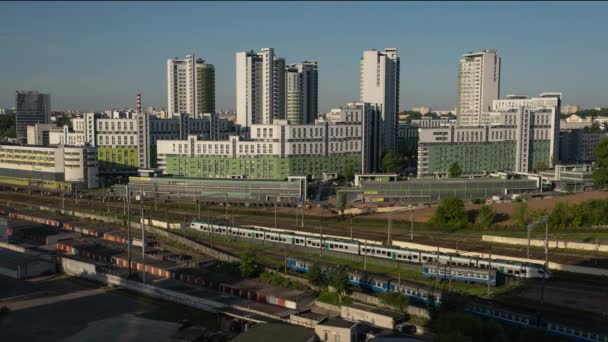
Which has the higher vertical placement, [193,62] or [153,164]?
[193,62]

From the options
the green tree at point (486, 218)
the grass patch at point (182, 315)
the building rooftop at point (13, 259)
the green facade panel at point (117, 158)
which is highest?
the green facade panel at point (117, 158)

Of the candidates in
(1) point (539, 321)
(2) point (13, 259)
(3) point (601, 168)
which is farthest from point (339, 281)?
(3) point (601, 168)

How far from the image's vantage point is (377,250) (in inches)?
1225

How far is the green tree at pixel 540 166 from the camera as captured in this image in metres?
65.8

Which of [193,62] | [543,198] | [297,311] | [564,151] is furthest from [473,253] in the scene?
[193,62]

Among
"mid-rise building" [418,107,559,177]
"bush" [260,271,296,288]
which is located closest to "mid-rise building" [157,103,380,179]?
"mid-rise building" [418,107,559,177]

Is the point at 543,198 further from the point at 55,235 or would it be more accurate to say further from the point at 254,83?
the point at 254,83

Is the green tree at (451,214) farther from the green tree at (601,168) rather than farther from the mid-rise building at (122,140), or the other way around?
the mid-rise building at (122,140)

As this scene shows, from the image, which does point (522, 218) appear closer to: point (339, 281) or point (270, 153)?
point (339, 281)

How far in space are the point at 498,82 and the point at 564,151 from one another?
14372mm

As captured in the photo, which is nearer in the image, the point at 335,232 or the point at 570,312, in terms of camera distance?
the point at 570,312

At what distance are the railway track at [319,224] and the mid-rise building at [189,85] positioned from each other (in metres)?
39.1

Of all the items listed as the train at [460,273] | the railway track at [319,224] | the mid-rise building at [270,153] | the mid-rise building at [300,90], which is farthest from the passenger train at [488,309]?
the mid-rise building at [300,90]

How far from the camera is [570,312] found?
22.4 m
